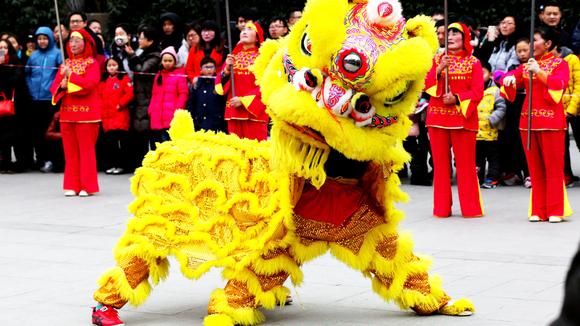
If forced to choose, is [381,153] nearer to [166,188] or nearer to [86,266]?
[166,188]

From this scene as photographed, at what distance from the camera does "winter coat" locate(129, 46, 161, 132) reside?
12.8 metres

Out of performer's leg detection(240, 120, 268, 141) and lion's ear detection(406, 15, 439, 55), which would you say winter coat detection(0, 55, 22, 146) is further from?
lion's ear detection(406, 15, 439, 55)

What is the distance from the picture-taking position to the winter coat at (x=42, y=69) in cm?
1329

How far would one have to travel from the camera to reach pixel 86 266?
7.36m

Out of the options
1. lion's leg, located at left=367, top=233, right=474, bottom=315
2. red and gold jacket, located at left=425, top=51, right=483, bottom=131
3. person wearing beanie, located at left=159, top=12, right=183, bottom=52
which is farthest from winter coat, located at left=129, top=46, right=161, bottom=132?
lion's leg, located at left=367, top=233, right=474, bottom=315

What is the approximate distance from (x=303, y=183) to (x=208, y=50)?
706 centimetres

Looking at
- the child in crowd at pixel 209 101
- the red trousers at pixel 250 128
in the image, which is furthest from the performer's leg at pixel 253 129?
the child in crowd at pixel 209 101

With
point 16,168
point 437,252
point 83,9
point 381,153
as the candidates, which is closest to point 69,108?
point 16,168

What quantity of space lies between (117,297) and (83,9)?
13539 millimetres

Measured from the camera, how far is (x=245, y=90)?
10.8m

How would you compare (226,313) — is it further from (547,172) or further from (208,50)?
(208,50)

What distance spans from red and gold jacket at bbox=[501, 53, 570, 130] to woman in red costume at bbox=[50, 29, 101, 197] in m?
4.16

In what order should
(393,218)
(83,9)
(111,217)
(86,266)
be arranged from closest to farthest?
(393,218)
(86,266)
(111,217)
(83,9)

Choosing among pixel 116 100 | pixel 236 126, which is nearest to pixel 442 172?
pixel 236 126
